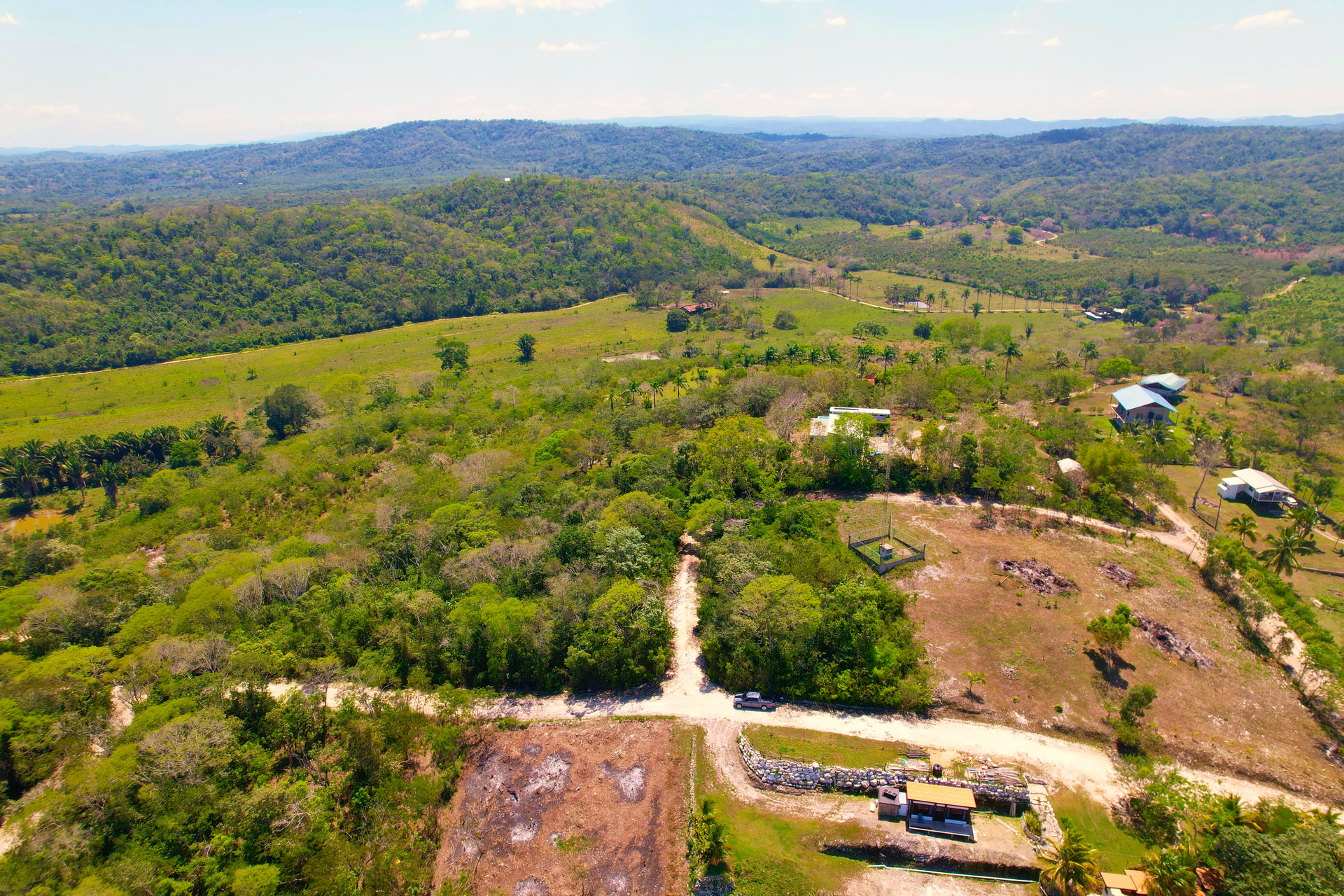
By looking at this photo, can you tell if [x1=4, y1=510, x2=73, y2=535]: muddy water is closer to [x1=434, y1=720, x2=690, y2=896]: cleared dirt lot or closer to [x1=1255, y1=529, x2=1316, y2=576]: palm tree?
[x1=434, y1=720, x2=690, y2=896]: cleared dirt lot

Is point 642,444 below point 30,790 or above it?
above

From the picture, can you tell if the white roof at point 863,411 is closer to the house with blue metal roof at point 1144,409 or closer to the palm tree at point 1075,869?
the house with blue metal roof at point 1144,409

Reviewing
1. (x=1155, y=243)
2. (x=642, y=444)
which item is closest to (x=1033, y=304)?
(x=1155, y=243)

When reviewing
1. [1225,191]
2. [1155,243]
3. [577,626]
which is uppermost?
[1225,191]

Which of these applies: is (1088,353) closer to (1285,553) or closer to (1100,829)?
(1285,553)

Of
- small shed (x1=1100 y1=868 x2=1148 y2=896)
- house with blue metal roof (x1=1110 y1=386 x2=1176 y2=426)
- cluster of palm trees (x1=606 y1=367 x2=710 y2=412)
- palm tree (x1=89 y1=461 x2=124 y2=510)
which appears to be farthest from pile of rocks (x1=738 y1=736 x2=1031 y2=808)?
palm tree (x1=89 y1=461 x2=124 y2=510)

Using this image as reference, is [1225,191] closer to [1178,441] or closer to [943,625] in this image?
[1178,441]

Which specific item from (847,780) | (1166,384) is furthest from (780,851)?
(1166,384)

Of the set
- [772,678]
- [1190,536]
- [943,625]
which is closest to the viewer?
[772,678]
